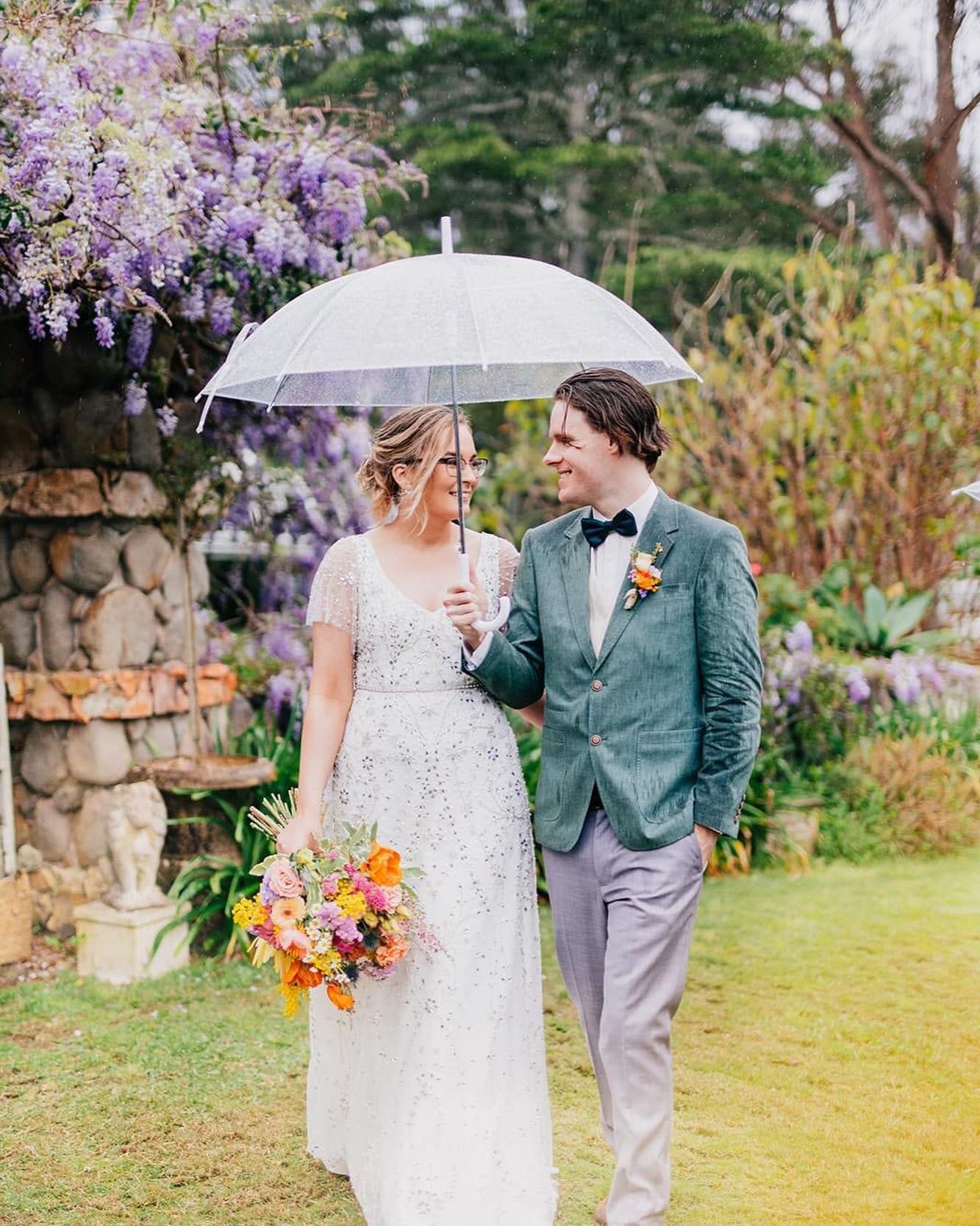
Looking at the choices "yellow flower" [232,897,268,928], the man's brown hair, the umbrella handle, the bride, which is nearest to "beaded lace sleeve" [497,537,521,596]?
the bride

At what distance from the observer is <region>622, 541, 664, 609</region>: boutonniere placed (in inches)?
117

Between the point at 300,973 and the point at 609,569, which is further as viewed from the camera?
the point at 609,569

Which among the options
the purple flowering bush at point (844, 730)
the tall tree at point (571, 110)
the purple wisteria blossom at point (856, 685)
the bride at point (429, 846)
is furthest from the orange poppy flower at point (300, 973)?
the tall tree at point (571, 110)

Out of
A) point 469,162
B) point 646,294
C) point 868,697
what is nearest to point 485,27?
point 469,162

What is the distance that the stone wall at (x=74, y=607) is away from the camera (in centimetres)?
532

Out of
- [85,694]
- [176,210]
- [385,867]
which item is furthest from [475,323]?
[85,694]

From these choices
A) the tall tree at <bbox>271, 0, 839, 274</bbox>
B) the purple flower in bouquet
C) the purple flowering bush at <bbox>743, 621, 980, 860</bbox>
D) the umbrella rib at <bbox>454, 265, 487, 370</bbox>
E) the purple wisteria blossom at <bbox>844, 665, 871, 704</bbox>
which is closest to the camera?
the umbrella rib at <bbox>454, 265, 487, 370</bbox>

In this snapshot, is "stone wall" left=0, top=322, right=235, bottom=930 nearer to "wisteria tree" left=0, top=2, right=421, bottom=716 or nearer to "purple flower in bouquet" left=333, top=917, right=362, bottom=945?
"wisteria tree" left=0, top=2, right=421, bottom=716

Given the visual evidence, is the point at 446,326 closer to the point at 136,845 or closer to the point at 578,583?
the point at 578,583

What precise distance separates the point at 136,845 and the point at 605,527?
2768 mm

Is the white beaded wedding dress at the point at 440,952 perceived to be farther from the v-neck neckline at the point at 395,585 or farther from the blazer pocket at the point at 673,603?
the blazer pocket at the point at 673,603

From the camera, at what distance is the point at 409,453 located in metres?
3.28

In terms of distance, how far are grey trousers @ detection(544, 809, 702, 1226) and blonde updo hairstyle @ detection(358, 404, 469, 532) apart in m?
0.91

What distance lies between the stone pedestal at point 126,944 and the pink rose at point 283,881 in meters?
2.23
